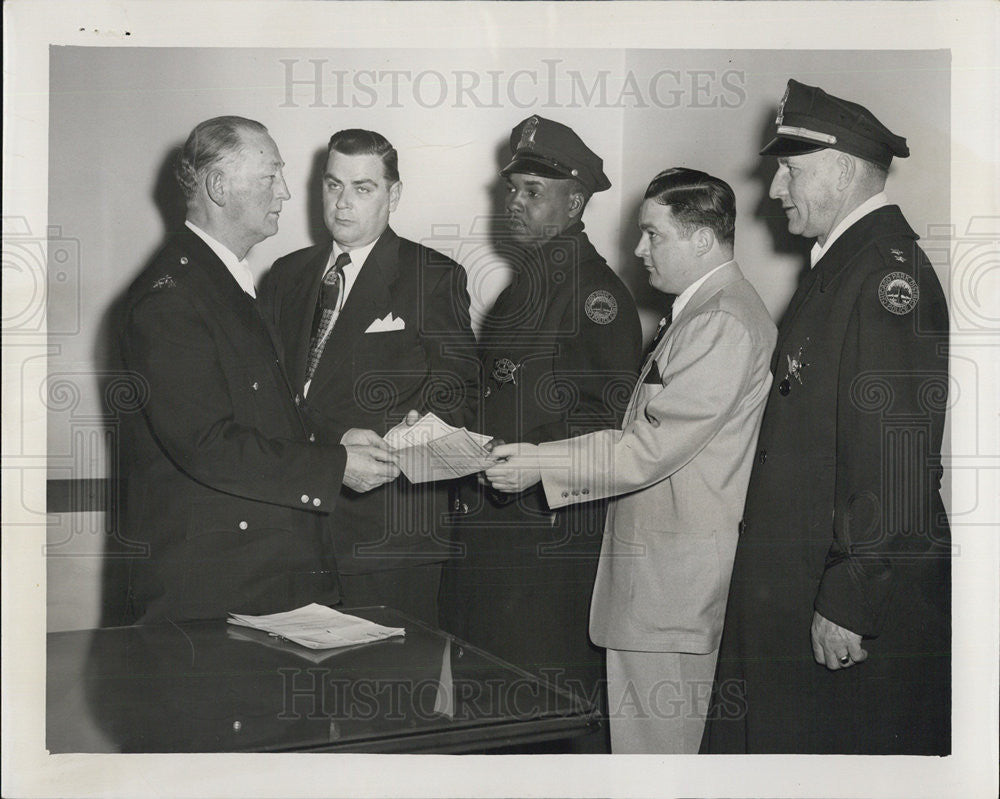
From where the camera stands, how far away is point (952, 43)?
243cm

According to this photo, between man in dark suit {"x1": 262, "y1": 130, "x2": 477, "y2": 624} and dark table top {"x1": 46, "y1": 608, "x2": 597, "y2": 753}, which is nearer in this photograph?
dark table top {"x1": 46, "y1": 608, "x2": 597, "y2": 753}

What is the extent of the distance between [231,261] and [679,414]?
1144mm

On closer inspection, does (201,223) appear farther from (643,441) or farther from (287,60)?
(643,441)

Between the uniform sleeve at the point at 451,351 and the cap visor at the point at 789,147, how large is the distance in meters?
0.81

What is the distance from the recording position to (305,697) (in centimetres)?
193

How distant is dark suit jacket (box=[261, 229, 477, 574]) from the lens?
7.78 ft

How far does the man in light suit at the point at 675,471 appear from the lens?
227cm

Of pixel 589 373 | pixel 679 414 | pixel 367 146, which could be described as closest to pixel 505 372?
pixel 589 373

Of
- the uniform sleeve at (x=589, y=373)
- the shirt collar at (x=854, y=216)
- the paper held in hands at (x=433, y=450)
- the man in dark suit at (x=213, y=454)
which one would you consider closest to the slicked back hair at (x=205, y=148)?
the man in dark suit at (x=213, y=454)

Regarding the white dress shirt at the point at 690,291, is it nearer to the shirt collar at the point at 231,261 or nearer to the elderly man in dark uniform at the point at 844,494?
the elderly man in dark uniform at the point at 844,494

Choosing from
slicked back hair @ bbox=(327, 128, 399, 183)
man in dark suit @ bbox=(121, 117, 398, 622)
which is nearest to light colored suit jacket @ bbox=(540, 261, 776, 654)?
man in dark suit @ bbox=(121, 117, 398, 622)

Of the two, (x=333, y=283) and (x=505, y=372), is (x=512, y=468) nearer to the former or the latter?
(x=505, y=372)

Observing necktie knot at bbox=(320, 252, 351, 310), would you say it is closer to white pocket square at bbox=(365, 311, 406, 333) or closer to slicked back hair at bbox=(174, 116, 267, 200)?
white pocket square at bbox=(365, 311, 406, 333)

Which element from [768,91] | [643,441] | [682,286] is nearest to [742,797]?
[643,441]
